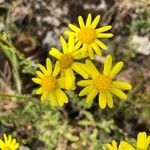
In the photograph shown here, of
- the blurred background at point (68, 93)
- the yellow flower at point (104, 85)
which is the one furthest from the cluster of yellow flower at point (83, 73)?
the blurred background at point (68, 93)

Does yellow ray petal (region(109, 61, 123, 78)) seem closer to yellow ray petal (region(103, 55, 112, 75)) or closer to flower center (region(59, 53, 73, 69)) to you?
yellow ray petal (region(103, 55, 112, 75))

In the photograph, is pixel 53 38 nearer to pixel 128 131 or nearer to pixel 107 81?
pixel 128 131

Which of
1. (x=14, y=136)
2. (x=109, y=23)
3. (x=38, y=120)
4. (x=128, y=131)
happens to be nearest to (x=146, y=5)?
(x=109, y=23)

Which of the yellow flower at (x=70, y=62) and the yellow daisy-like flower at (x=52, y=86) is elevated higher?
the yellow flower at (x=70, y=62)

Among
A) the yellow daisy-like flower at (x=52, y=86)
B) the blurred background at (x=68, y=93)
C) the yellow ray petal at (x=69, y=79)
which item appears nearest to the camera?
the yellow ray petal at (x=69, y=79)

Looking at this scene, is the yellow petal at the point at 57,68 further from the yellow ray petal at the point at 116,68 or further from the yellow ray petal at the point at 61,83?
the yellow ray petal at the point at 116,68

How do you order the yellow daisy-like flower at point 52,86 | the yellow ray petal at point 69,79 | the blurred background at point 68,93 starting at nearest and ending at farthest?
the yellow ray petal at point 69,79 → the yellow daisy-like flower at point 52,86 → the blurred background at point 68,93

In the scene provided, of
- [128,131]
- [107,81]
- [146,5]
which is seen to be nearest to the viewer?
[107,81]
